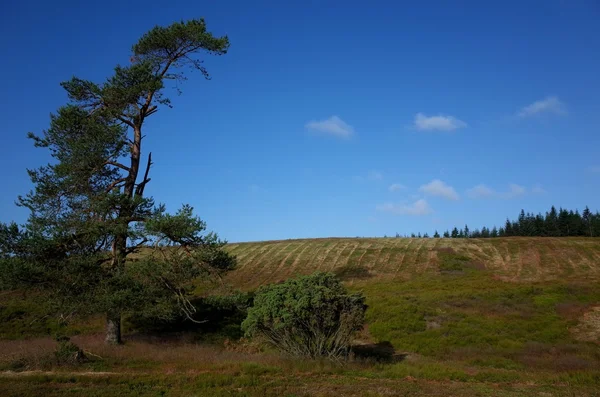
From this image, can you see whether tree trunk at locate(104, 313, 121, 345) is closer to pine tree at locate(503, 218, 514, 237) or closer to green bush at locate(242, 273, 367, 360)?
green bush at locate(242, 273, 367, 360)

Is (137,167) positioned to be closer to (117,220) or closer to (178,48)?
(117,220)

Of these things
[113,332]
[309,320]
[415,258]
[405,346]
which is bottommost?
[405,346]

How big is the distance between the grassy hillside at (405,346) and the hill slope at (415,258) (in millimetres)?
432

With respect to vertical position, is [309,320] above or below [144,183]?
below

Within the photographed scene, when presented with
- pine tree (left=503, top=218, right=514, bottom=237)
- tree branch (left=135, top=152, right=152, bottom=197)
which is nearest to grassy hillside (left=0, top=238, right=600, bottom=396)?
tree branch (left=135, top=152, right=152, bottom=197)

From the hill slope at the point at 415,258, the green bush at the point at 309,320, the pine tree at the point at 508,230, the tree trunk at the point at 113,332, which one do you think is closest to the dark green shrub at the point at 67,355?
the tree trunk at the point at 113,332

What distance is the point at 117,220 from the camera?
20672 millimetres

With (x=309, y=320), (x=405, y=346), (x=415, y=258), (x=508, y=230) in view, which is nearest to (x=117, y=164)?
(x=309, y=320)

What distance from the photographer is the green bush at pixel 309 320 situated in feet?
52.3

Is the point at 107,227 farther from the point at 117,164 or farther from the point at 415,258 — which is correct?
the point at 415,258

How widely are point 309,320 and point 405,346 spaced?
8.78 meters

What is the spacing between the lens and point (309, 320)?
53.1 ft

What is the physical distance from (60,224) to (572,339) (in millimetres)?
26394

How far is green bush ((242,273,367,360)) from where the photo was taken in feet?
52.3
